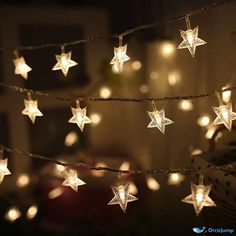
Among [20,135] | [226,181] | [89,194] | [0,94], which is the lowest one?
[226,181]

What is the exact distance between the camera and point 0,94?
308 cm

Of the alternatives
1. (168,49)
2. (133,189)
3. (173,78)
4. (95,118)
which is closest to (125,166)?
(133,189)

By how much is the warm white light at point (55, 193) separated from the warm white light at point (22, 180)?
1.02 ft

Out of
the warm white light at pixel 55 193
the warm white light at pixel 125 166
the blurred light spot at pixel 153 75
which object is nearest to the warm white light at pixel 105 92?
the blurred light spot at pixel 153 75

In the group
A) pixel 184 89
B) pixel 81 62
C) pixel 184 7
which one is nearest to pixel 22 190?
pixel 81 62

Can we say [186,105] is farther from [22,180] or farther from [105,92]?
[22,180]

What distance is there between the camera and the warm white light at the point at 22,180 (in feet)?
9.97

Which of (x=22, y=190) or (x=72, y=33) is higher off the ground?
(x=72, y=33)

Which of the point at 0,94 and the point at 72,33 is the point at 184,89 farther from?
the point at 0,94

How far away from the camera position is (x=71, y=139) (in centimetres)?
336

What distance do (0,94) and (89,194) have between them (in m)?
1.13

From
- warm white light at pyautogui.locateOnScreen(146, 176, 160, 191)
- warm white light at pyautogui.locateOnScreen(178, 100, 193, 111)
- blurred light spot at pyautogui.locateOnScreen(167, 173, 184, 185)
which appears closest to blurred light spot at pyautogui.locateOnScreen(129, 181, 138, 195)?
warm white light at pyautogui.locateOnScreen(146, 176, 160, 191)

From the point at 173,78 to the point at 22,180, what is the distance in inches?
57.4

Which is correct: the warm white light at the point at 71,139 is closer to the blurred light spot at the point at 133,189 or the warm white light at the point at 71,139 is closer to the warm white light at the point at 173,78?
the blurred light spot at the point at 133,189
